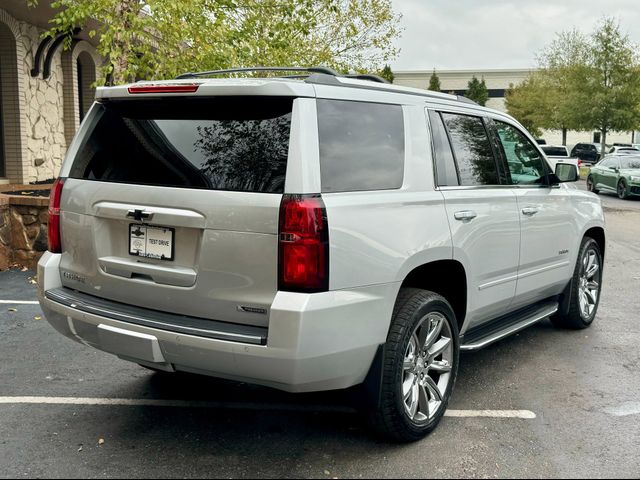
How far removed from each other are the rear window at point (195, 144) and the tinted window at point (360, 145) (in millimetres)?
229

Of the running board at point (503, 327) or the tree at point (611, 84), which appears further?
the tree at point (611, 84)

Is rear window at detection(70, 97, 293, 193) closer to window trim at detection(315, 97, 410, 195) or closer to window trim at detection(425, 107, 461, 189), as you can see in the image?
window trim at detection(315, 97, 410, 195)

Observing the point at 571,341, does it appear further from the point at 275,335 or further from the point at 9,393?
the point at 9,393

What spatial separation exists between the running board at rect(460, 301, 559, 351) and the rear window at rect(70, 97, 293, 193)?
1.85m

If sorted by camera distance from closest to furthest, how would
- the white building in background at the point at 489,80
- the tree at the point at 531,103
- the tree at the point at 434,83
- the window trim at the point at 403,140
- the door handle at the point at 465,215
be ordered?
1. the window trim at the point at 403,140
2. the door handle at the point at 465,215
3. the tree at the point at 531,103
4. the tree at the point at 434,83
5. the white building in background at the point at 489,80

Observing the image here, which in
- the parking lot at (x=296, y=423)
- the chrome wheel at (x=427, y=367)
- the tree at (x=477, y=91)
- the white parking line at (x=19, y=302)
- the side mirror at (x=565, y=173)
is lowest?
the parking lot at (x=296, y=423)

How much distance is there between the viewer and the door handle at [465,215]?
412 cm

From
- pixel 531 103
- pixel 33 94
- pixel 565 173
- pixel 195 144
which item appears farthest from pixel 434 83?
pixel 195 144

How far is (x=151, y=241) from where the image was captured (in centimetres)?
352

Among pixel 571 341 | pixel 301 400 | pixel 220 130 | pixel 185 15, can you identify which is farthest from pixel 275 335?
pixel 185 15

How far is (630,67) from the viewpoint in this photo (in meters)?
36.1

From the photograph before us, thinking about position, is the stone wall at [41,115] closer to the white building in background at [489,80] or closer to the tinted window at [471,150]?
the tinted window at [471,150]

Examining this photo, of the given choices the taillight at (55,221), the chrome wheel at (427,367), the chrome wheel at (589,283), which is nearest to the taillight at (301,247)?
the chrome wheel at (427,367)

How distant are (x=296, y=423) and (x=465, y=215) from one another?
1.61 meters
